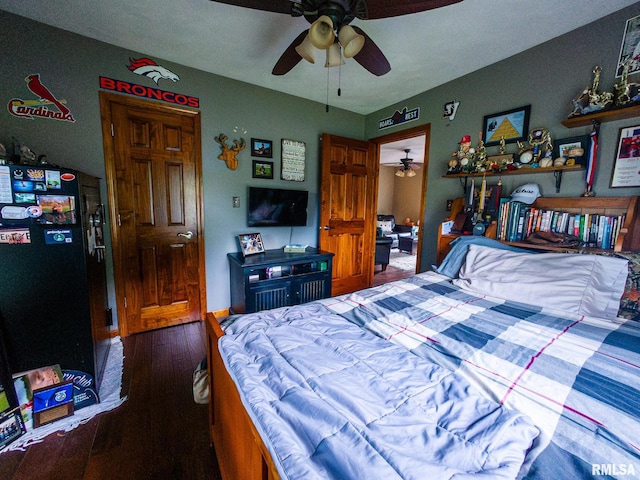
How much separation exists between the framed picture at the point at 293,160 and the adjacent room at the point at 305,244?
3 centimetres

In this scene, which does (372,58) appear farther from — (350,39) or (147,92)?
(147,92)

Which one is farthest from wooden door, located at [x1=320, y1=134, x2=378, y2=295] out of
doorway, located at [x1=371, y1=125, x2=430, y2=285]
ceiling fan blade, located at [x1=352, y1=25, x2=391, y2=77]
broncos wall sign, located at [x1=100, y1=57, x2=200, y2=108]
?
broncos wall sign, located at [x1=100, y1=57, x2=200, y2=108]

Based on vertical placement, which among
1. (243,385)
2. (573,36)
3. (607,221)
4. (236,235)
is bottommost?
(243,385)

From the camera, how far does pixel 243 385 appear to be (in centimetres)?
81

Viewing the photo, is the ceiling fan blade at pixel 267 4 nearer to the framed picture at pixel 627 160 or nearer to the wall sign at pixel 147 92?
A: the wall sign at pixel 147 92

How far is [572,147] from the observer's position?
6.36ft

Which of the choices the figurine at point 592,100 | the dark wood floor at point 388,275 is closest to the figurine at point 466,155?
the figurine at point 592,100

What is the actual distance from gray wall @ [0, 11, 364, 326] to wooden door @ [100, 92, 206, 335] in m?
0.10

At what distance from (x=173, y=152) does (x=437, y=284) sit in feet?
8.82

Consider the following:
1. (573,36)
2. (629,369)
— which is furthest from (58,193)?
(573,36)

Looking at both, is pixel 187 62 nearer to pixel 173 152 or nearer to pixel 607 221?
pixel 173 152

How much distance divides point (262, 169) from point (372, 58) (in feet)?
5.59

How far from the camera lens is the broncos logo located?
7.65 ft

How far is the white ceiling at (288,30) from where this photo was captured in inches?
68.9
